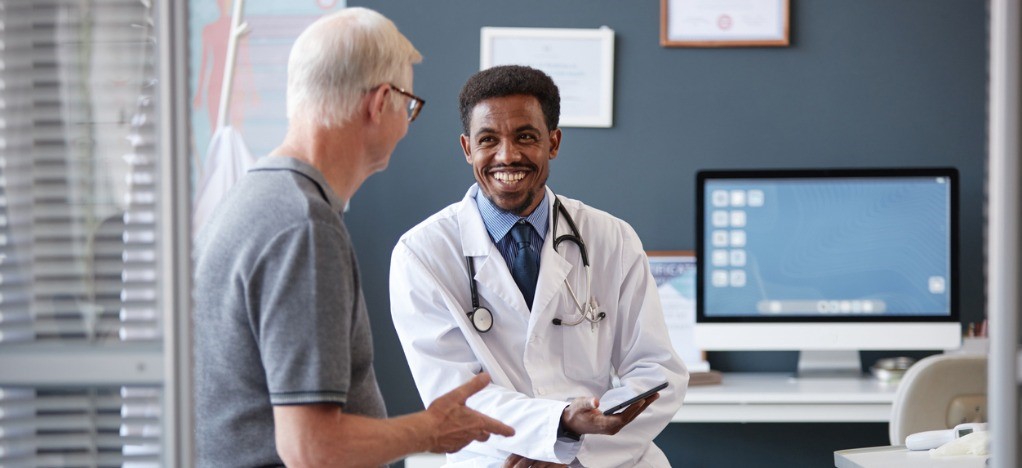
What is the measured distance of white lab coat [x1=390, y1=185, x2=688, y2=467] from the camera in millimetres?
2186

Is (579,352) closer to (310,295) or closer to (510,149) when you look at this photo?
(510,149)

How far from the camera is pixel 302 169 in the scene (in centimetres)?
146

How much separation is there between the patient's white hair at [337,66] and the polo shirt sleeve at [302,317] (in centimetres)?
23

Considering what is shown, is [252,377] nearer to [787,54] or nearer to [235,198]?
[235,198]

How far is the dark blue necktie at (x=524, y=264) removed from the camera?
7.53ft

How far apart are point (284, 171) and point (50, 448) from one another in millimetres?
446

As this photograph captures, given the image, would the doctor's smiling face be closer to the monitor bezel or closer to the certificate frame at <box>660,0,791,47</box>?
the monitor bezel

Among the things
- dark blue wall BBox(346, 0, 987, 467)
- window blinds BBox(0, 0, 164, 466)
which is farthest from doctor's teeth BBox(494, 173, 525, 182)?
dark blue wall BBox(346, 0, 987, 467)

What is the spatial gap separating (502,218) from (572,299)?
0.23 meters

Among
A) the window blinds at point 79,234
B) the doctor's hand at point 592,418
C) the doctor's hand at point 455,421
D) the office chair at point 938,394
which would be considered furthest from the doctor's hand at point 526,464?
the window blinds at point 79,234

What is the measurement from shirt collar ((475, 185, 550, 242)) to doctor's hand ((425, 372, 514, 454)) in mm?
758

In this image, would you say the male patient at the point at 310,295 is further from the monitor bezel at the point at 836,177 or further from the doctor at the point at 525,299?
the monitor bezel at the point at 836,177

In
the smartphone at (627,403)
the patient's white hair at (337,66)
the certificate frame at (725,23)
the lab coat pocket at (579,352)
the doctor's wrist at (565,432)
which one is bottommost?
the doctor's wrist at (565,432)

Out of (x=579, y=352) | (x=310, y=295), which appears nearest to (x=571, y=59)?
(x=579, y=352)
